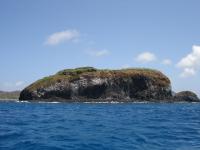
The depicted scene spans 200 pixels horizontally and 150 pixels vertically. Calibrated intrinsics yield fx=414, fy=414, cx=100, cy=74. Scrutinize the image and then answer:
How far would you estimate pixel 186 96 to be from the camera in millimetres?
180625

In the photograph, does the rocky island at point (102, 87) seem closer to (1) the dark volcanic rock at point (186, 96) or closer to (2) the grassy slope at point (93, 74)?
(2) the grassy slope at point (93, 74)

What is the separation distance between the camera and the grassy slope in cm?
16450

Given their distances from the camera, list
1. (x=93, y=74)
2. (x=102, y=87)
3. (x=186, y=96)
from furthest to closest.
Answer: (x=186, y=96), (x=93, y=74), (x=102, y=87)

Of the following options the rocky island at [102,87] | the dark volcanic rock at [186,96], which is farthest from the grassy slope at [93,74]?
the dark volcanic rock at [186,96]

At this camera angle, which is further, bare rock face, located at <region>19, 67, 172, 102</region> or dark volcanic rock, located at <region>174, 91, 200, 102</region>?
dark volcanic rock, located at <region>174, 91, 200, 102</region>

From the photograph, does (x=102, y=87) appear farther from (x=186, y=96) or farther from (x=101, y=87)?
(x=186, y=96)

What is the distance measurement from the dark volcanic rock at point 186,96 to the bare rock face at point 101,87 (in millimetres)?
8090

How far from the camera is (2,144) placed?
17875 millimetres

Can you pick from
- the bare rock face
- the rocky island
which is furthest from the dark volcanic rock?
the bare rock face

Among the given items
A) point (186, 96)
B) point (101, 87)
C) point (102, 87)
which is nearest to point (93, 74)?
point (101, 87)

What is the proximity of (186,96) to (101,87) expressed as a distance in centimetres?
4188

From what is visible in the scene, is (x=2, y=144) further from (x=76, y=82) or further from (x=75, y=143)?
(x=76, y=82)

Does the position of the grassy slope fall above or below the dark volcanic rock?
above

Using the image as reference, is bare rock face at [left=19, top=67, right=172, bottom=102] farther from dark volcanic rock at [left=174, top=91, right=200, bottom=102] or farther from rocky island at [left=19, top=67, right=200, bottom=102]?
dark volcanic rock at [left=174, top=91, right=200, bottom=102]
